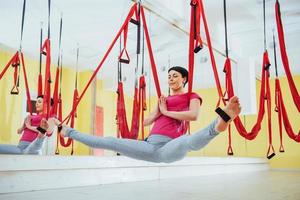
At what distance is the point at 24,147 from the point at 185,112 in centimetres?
225

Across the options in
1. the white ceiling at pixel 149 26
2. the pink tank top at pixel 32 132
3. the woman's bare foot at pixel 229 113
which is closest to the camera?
the woman's bare foot at pixel 229 113

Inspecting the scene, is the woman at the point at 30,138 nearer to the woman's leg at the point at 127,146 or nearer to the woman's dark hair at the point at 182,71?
the woman's leg at the point at 127,146

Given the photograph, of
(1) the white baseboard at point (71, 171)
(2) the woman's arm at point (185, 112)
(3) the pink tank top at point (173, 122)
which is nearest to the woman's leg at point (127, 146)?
(3) the pink tank top at point (173, 122)

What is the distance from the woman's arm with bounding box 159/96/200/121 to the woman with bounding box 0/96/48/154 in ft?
5.85

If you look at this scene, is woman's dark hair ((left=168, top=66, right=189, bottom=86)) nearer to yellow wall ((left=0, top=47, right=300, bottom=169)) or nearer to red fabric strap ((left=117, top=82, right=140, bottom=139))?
red fabric strap ((left=117, top=82, right=140, bottom=139))

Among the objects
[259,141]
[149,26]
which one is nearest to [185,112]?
[149,26]

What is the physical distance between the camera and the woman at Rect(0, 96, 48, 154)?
3482mm

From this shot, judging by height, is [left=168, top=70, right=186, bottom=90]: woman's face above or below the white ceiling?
below

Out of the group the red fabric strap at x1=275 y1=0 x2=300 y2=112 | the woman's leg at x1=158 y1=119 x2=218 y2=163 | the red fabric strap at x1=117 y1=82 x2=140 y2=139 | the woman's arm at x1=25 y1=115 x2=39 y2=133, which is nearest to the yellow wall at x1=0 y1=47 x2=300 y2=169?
the woman's arm at x1=25 y1=115 x2=39 y2=133

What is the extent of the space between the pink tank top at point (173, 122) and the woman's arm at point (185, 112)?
46mm

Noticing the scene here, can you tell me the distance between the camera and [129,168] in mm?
4199

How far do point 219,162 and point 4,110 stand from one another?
451 centimetres

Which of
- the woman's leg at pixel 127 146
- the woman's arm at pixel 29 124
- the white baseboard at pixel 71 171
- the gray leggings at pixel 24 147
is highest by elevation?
the woman's arm at pixel 29 124

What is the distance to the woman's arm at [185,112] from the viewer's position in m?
2.08
